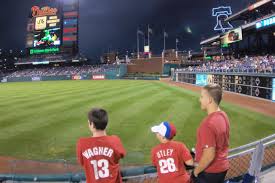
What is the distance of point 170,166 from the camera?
13.8ft

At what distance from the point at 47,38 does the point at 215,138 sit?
296 ft

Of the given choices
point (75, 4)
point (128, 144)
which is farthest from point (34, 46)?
point (128, 144)

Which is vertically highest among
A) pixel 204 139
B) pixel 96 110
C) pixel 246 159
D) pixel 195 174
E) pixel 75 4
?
pixel 75 4

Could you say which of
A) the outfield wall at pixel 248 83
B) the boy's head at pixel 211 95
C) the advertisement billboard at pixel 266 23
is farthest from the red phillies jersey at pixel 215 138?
the advertisement billboard at pixel 266 23

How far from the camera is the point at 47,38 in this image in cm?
8950

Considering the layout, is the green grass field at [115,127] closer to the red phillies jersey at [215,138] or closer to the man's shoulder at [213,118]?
the red phillies jersey at [215,138]

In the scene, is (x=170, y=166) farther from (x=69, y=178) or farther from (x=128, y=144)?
(x=128, y=144)

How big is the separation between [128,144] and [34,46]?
3371 inches

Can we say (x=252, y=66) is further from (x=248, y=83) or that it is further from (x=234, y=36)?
(x=234, y=36)

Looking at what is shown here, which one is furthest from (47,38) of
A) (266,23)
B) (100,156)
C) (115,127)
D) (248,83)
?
(100,156)

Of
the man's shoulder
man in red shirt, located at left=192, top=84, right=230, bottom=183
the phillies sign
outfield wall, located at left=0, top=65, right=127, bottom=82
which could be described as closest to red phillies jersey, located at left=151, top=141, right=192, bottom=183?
man in red shirt, located at left=192, top=84, right=230, bottom=183

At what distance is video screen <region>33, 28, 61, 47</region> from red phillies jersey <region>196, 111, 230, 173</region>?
8781 centimetres

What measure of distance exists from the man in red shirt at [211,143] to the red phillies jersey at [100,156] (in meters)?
0.99

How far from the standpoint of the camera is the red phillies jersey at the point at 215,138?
3.93 metres
